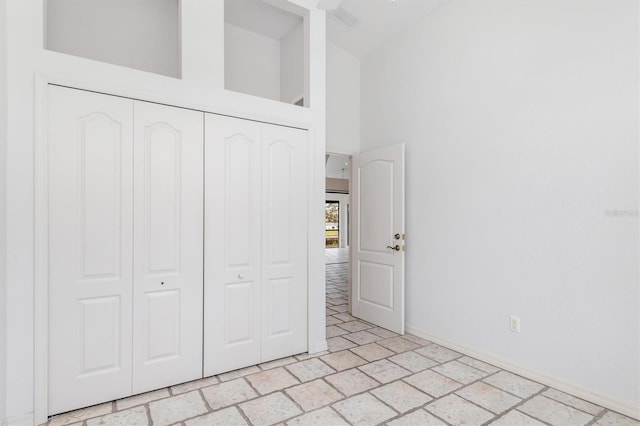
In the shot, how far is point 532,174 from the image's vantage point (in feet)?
8.98

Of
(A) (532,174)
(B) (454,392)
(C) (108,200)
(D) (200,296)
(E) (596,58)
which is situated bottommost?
(B) (454,392)

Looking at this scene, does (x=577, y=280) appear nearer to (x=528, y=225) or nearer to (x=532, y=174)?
Answer: (x=528, y=225)

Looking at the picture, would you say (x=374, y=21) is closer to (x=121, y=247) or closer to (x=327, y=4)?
(x=327, y=4)

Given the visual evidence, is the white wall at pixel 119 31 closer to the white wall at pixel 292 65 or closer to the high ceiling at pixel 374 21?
the white wall at pixel 292 65

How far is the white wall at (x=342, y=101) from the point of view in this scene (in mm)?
4309

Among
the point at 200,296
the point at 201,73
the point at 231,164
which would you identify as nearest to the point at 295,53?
the point at 201,73

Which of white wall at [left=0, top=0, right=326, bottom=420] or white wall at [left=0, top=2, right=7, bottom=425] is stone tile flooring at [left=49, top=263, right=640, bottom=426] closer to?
white wall at [left=0, top=2, right=7, bottom=425]

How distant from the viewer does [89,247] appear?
2271 mm

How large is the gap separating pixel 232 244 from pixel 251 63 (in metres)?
2.23

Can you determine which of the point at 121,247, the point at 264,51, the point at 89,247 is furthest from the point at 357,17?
the point at 89,247

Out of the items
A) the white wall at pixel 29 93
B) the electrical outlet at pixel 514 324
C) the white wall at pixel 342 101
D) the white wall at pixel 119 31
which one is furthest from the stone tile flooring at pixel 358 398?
the white wall at pixel 119 31

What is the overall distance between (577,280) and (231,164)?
2801mm

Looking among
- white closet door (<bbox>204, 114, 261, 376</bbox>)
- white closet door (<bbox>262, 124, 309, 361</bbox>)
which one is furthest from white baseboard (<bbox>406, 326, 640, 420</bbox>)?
white closet door (<bbox>204, 114, 261, 376</bbox>)

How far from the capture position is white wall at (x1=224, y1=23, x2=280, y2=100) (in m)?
3.67
